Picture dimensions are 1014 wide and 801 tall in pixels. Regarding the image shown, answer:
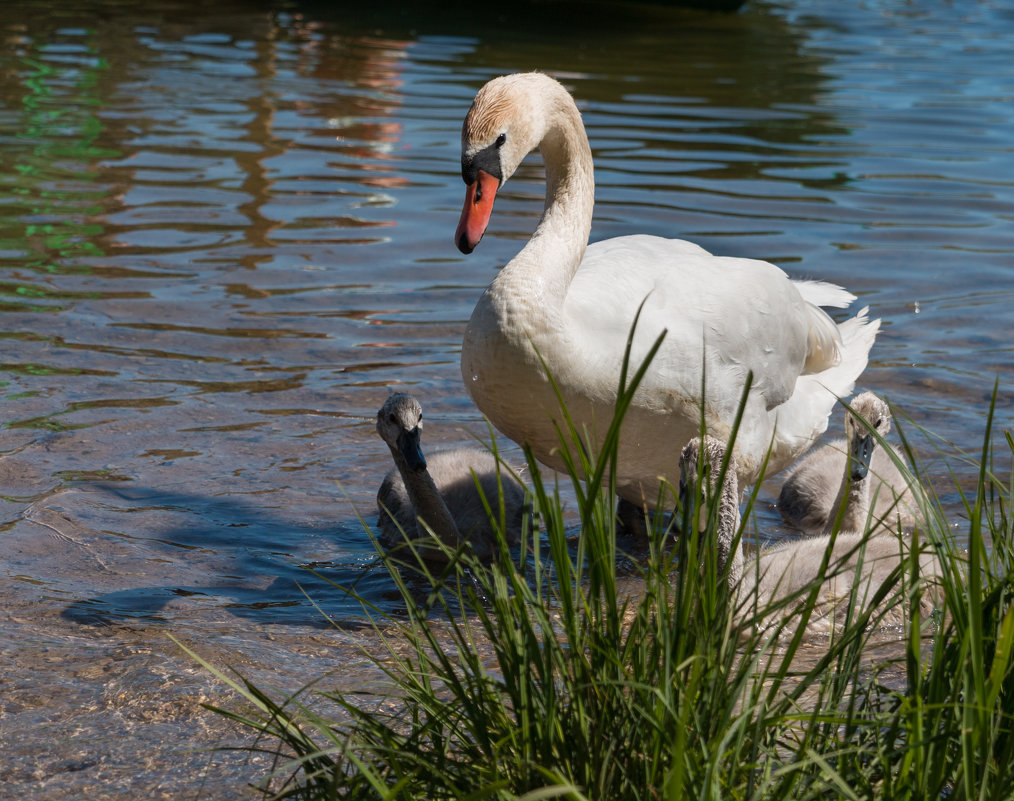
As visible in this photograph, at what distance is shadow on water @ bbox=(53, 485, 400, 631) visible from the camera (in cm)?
434

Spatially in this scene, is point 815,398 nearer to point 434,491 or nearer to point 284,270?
point 434,491

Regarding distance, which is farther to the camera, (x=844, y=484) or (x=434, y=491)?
(x=844, y=484)

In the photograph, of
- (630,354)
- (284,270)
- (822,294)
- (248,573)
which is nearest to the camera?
(630,354)

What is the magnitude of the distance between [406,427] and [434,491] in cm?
30

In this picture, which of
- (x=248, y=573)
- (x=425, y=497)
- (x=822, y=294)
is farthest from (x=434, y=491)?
(x=822, y=294)

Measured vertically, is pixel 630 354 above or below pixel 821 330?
above

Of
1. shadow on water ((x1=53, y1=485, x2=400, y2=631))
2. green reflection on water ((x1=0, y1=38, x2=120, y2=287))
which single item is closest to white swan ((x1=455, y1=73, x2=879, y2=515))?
shadow on water ((x1=53, y1=485, x2=400, y2=631))

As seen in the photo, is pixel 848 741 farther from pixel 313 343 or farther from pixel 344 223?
pixel 344 223

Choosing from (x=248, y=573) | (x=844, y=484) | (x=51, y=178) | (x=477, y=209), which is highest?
(x=477, y=209)

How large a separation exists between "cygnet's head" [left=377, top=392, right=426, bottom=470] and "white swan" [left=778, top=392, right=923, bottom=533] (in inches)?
60.4

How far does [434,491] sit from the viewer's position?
507 cm

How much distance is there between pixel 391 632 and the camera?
4.27 m

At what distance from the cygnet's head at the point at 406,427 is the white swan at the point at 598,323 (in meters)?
0.50

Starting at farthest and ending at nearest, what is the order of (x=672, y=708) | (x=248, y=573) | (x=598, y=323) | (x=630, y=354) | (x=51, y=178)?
1. (x=51, y=178)
2. (x=248, y=573)
3. (x=598, y=323)
4. (x=630, y=354)
5. (x=672, y=708)
